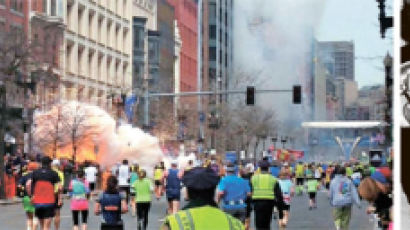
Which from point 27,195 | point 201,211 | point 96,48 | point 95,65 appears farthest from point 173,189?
point 96,48

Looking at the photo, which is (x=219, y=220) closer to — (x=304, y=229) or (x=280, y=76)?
(x=304, y=229)

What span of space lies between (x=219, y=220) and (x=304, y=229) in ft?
73.5

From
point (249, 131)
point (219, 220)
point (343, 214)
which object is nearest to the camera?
point (219, 220)

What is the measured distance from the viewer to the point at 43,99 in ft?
201

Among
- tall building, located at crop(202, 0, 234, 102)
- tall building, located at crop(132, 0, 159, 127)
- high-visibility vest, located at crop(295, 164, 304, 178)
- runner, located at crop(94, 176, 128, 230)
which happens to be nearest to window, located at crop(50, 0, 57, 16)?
tall building, located at crop(132, 0, 159, 127)

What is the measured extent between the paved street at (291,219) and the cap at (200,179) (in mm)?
21656

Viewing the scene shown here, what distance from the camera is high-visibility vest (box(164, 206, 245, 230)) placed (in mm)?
7758

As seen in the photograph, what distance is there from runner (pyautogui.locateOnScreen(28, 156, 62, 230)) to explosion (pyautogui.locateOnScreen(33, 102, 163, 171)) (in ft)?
104

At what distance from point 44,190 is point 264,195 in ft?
14.0

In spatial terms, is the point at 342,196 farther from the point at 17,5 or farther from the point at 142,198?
the point at 17,5

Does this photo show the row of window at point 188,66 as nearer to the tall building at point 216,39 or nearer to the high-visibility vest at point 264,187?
the tall building at point 216,39

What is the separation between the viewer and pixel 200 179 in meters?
8.07

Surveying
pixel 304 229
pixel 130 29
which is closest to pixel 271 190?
pixel 304 229

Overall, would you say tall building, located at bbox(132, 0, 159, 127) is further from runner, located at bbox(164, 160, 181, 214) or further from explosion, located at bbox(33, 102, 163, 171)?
runner, located at bbox(164, 160, 181, 214)
